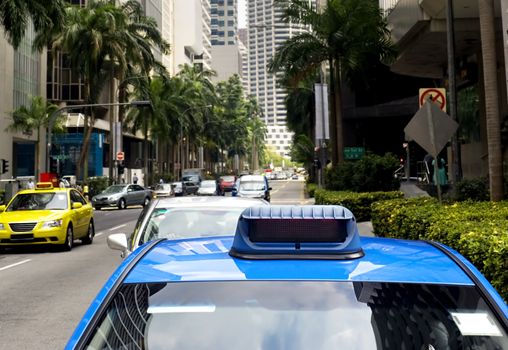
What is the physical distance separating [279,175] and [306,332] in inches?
6473

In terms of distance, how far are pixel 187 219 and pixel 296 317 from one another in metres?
4.41

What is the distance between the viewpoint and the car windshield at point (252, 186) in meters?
26.9

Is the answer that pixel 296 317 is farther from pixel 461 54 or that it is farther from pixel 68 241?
pixel 461 54

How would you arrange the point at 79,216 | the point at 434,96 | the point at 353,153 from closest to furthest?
1. the point at 434,96
2. the point at 79,216
3. the point at 353,153

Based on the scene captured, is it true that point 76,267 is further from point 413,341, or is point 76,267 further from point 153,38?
point 153,38

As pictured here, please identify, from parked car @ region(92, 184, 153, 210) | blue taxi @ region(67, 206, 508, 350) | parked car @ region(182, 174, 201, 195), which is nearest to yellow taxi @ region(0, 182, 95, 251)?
blue taxi @ region(67, 206, 508, 350)

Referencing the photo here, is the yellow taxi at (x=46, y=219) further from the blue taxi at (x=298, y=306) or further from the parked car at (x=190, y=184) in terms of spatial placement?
the parked car at (x=190, y=184)

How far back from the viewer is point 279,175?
166375 millimetres

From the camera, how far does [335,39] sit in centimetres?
2762

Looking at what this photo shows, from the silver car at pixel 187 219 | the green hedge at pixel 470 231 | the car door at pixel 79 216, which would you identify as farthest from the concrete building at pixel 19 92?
the silver car at pixel 187 219

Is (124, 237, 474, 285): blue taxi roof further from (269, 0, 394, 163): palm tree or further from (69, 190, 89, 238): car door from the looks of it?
(269, 0, 394, 163): palm tree

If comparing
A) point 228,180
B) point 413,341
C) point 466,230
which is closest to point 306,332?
point 413,341

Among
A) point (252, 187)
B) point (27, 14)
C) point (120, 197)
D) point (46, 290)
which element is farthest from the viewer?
point (120, 197)

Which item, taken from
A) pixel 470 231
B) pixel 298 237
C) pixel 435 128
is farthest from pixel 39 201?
pixel 298 237
